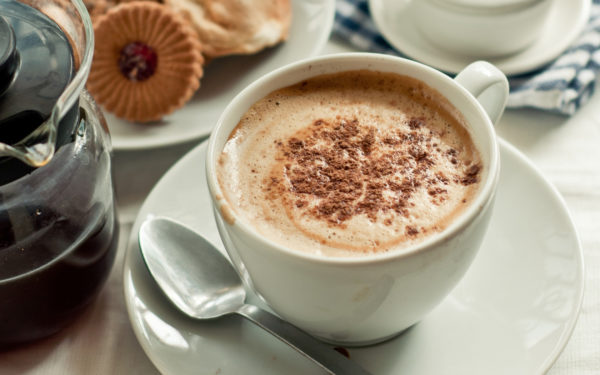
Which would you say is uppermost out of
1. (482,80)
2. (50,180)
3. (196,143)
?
→ (482,80)

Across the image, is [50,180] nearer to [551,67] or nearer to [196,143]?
[196,143]

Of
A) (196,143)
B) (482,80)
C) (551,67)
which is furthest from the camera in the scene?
(551,67)

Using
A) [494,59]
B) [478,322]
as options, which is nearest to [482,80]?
[478,322]

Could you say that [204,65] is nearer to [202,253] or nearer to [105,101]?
[105,101]

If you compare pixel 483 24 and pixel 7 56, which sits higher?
pixel 7 56

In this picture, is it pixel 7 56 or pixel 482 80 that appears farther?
pixel 482 80

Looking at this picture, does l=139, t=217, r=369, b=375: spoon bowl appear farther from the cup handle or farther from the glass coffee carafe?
the cup handle

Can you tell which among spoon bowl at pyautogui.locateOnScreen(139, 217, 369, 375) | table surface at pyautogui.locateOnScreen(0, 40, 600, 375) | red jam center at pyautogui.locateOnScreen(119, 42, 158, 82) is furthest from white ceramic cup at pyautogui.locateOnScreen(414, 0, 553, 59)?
spoon bowl at pyautogui.locateOnScreen(139, 217, 369, 375)
